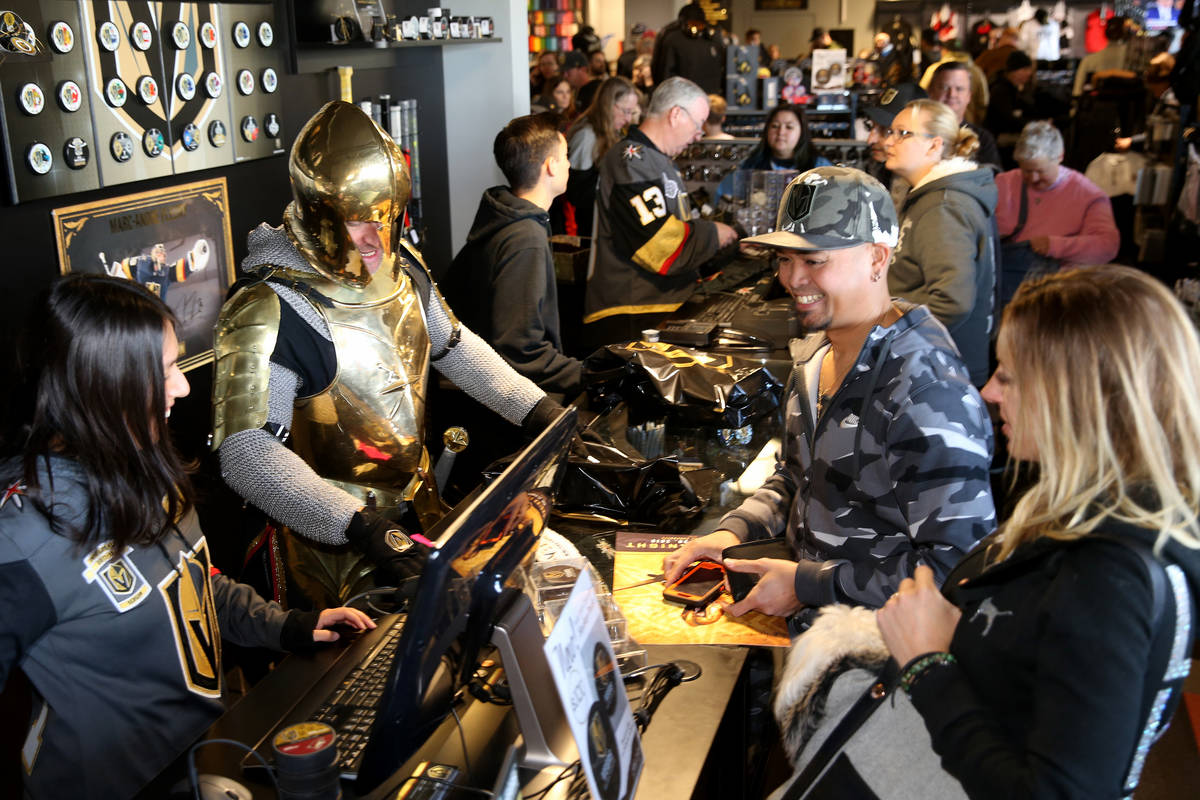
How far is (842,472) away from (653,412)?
1.27m

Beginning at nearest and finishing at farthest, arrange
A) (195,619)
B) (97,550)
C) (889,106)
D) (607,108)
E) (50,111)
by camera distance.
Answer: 1. (97,550)
2. (195,619)
3. (50,111)
4. (889,106)
5. (607,108)

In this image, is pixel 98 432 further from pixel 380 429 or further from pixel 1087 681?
pixel 1087 681

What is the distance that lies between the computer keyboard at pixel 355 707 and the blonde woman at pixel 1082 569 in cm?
77

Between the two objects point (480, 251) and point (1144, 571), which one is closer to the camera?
point (1144, 571)

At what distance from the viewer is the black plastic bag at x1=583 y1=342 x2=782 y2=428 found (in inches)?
118

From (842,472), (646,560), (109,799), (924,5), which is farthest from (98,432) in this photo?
(924,5)

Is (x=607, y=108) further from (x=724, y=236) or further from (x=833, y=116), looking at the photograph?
(x=833, y=116)

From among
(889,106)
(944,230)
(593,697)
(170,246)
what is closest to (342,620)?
(593,697)

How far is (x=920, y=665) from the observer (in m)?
1.29

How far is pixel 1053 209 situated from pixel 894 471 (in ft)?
12.3

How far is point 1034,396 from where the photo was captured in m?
1.24

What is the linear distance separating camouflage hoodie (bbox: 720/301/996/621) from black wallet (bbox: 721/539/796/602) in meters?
0.09

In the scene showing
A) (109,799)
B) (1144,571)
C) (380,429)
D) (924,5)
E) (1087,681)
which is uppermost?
(924,5)

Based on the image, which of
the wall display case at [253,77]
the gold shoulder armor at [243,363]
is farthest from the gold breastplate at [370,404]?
the wall display case at [253,77]
